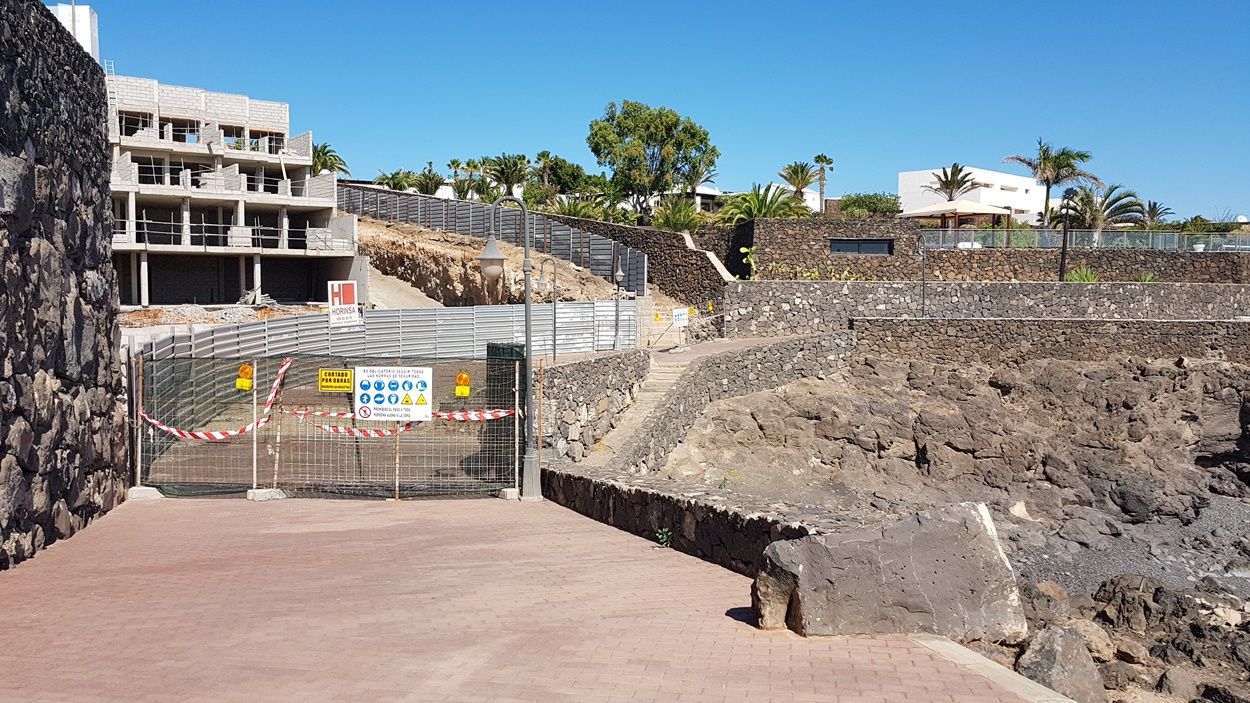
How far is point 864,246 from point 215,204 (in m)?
26.4

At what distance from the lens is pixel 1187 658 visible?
38.2 ft

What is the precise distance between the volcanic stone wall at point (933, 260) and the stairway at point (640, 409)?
1181 centimetres

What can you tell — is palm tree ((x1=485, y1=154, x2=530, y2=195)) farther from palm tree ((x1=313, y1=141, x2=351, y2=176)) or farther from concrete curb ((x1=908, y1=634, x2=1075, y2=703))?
concrete curb ((x1=908, y1=634, x2=1075, y2=703))

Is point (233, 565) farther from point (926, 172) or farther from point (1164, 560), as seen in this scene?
point (926, 172)

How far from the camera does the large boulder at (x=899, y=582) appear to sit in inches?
315

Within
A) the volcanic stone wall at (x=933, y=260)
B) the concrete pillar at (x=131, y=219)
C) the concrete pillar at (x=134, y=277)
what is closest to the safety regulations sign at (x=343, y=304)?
the concrete pillar at (x=131, y=219)

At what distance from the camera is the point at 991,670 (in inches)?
279

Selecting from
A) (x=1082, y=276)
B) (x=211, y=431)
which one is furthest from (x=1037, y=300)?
(x=211, y=431)

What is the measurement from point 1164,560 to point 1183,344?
716 inches

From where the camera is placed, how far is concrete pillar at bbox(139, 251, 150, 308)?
3922cm

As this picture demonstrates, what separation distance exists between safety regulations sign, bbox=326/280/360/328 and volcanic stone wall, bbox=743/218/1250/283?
24121 millimetres

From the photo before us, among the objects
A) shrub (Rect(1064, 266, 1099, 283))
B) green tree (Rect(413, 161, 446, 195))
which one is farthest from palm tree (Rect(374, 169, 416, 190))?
shrub (Rect(1064, 266, 1099, 283))

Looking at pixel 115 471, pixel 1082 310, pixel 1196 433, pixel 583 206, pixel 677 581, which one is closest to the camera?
pixel 677 581

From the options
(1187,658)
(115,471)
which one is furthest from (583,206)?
(1187,658)
